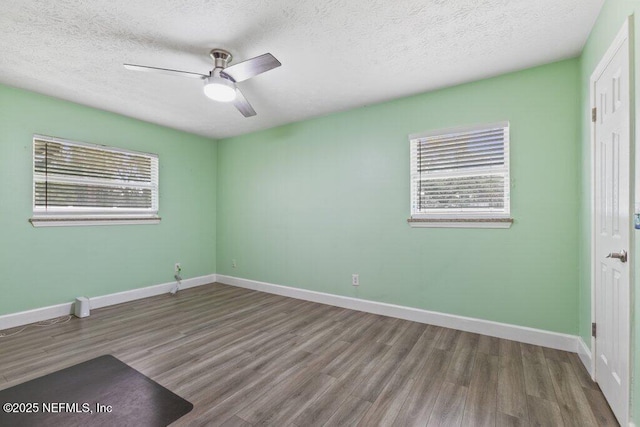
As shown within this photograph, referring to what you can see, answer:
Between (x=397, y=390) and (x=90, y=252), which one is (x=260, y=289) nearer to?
(x=90, y=252)

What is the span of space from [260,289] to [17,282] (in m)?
2.75

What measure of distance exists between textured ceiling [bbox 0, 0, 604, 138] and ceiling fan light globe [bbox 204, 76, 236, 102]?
27cm

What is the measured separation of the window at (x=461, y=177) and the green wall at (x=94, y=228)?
11.6ft

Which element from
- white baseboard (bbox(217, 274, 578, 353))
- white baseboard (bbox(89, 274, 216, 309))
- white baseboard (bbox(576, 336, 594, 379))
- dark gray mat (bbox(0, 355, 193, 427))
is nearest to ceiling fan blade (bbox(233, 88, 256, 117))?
dark gray mat (bbox(0, 355, 193, 427))

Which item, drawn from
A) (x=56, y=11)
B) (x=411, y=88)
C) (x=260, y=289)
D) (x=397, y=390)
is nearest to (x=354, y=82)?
(x=411, y=88)

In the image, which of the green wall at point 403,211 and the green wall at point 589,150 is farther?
the green wall at point 403,211

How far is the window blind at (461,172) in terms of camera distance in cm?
276

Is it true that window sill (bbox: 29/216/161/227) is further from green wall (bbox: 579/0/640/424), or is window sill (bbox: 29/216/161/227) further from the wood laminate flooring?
green wall (bbox: 579/0/640/424)

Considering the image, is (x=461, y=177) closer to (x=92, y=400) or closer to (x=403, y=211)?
(x=403, y=211)

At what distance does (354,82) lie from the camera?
2910mm

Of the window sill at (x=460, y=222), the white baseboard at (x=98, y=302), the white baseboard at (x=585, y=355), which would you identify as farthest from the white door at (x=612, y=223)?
the white baseboard at (x=98, y=302)

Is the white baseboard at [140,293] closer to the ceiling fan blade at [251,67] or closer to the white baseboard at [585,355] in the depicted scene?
the ceiling fan blade at [251,67]

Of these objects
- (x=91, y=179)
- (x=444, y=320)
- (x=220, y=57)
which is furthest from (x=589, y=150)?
(x=91, y=179)

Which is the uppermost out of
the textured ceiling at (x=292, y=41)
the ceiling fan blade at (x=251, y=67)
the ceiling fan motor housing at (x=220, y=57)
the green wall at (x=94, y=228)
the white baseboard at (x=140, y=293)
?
the textured ceiling at (x=292, y=41)
